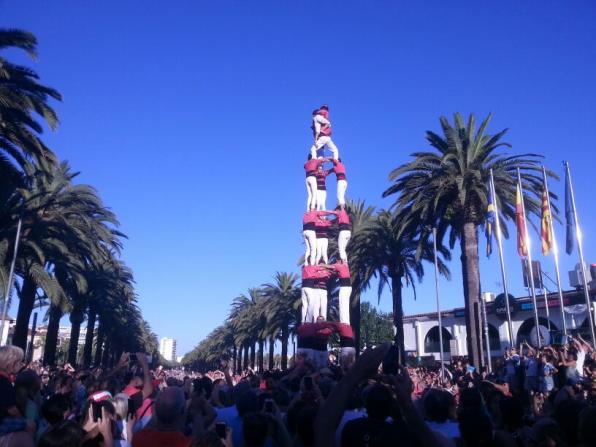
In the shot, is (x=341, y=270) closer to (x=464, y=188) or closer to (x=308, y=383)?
(x=464, y=188)

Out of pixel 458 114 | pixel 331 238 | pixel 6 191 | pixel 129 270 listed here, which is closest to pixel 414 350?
pixel 331 238

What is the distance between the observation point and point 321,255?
23516mm

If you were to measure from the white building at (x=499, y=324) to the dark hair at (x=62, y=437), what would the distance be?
20085 millimetres

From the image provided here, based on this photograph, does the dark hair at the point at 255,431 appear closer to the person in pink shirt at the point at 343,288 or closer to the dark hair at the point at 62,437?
the dark hair at the point at 62,437

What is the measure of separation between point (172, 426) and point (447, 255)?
939 inches

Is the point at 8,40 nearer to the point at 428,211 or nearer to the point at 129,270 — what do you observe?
the point at 428,211

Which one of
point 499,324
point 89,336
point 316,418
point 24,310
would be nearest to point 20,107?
point 24,310

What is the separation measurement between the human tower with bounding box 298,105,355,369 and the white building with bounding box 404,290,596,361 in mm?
5627

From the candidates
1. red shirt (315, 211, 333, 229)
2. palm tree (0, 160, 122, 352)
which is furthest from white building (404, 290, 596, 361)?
palm tree (0, 160, 122, 352)

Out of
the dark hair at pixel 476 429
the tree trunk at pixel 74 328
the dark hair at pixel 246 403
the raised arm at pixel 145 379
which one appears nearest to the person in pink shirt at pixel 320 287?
the tree trunk at pixel 74 328

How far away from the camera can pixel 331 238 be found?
1137 inches

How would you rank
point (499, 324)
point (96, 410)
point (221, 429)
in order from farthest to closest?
1. point (499, 324)
2. point (96, 410)
3. point (221, 429)

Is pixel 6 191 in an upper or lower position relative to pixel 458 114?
lower

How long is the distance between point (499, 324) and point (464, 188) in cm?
2075
